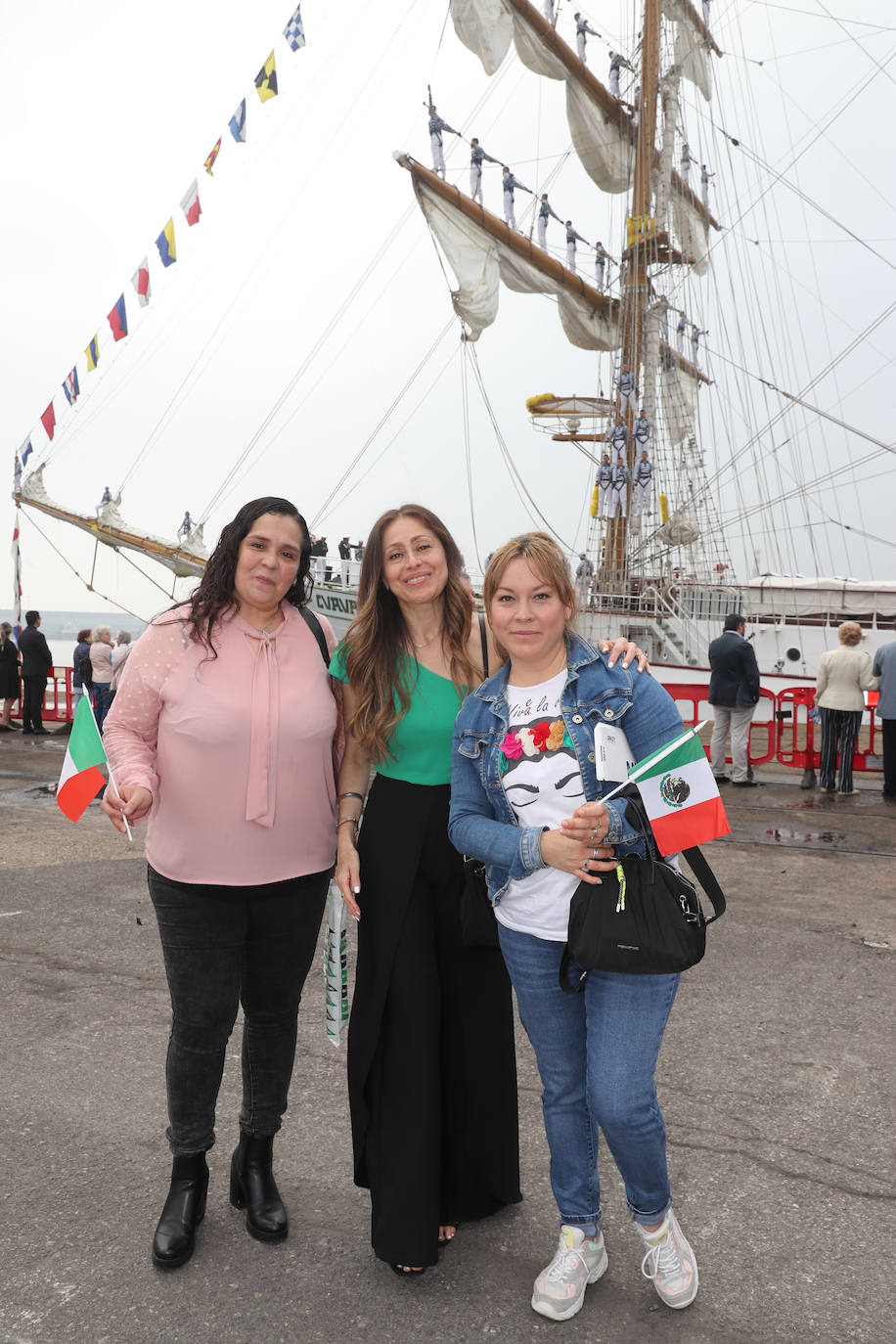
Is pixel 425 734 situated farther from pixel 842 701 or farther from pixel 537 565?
pixel 842 701

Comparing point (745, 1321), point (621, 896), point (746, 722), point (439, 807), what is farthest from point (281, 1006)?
point (746, 722)

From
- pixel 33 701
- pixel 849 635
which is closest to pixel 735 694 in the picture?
pixel 849 635

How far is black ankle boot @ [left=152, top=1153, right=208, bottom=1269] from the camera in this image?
2350mm

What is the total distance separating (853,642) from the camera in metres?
10.1

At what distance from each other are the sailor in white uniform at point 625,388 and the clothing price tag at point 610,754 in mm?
26605

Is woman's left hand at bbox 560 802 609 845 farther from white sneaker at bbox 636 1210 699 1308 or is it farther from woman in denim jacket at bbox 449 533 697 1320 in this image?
white sneaker at bbox 636 1210 699 1308

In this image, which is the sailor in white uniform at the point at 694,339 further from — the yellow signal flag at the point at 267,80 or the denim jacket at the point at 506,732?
the denim jacket at the point at 506,732

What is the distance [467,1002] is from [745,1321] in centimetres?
91

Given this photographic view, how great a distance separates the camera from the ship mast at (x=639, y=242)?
1091 inches

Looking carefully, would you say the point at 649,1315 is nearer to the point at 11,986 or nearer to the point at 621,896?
the point at 621,896

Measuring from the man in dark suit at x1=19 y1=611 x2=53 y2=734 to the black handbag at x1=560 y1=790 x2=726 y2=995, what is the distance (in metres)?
13.4

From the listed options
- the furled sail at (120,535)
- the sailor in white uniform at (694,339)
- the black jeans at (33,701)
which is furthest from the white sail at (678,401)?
the black jeans at (33,701)

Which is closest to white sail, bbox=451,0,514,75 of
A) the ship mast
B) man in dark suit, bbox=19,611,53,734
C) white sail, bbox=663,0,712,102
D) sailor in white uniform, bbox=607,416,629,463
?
the ship mast

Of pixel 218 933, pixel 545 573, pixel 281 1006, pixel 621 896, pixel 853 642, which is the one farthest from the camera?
pixel 853 642
